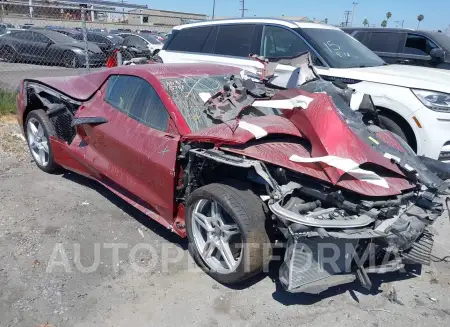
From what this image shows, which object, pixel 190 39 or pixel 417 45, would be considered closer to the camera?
pixel 190 39

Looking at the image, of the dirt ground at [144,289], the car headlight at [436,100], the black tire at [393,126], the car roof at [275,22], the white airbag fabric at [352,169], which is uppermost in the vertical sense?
the car roof at [275,22]

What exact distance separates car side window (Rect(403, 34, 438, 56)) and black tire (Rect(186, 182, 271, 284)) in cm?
759

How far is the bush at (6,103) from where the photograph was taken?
296 inches

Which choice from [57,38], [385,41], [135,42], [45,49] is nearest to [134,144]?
[385,41]

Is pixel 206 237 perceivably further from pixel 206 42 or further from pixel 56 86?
pixel 206 42

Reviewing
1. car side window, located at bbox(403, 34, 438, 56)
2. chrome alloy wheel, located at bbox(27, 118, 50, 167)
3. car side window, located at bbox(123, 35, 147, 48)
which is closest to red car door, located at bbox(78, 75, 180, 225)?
chrome alloy wheel, located at bbox(27, 118, 50, 167)

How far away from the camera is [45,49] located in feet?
52.5

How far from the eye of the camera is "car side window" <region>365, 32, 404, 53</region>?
913 cm

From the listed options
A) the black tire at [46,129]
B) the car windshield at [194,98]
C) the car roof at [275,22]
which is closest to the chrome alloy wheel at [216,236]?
the car windshield at [194,98]

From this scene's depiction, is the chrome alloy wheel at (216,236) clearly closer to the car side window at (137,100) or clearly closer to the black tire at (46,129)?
the car side window at (137,100)

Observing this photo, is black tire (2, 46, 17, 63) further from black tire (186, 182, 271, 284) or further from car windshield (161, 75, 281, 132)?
black tire (186, 182, 271, 284)

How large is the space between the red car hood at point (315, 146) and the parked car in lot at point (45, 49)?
43.2ft

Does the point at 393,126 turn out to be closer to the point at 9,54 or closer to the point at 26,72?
the point at 26,72

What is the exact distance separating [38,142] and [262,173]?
142 inches
